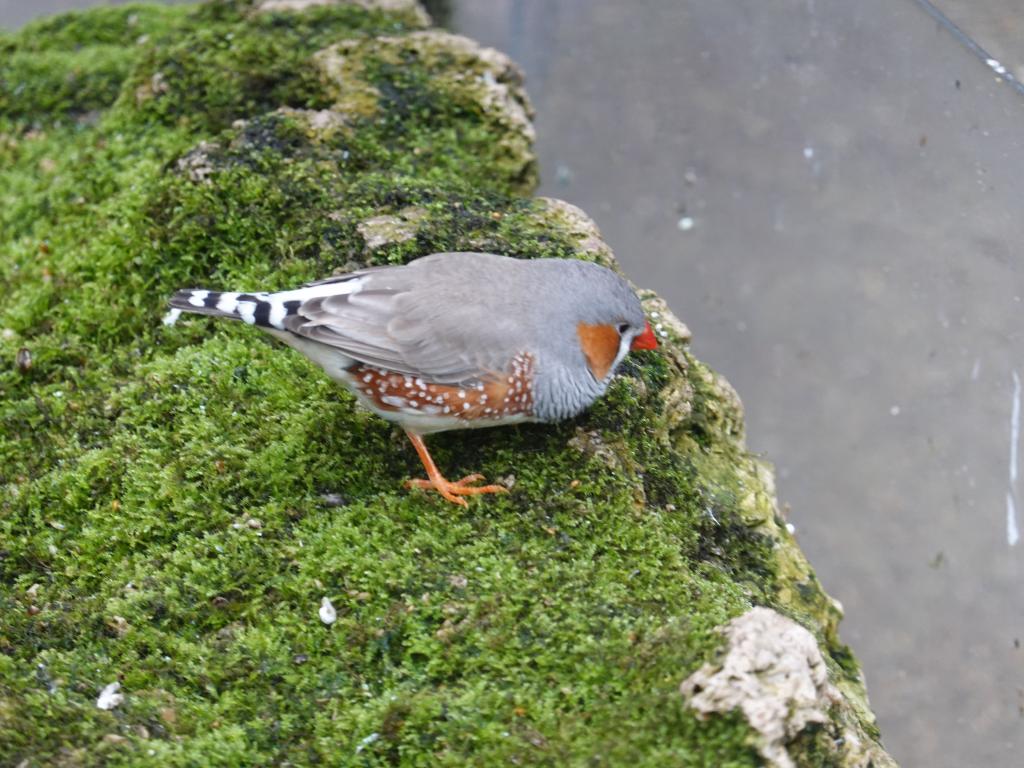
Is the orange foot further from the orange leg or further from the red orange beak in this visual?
the red orange beak

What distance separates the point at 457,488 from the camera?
3801 millimetres

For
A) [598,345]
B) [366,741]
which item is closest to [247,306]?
[598,345]

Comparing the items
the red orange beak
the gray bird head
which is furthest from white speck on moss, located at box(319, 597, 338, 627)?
the red orange beak

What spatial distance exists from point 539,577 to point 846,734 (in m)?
1.05

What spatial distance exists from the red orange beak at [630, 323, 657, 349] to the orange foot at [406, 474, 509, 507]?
0.78 metres

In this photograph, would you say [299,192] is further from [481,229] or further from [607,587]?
[607,587]

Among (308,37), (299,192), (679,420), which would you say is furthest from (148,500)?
(308,37)

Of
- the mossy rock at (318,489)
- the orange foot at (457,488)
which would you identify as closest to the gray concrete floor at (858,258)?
the mossy rock at (318,489)

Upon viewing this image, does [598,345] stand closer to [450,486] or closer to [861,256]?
[450,486]

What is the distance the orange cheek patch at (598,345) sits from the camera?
3.89m

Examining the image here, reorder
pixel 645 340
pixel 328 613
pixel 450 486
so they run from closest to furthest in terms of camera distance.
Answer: pixel 328 613 → pixel 450 486 → pixel 645 340

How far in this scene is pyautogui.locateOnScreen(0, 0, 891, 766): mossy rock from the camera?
3115 mm

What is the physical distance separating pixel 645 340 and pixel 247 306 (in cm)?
152

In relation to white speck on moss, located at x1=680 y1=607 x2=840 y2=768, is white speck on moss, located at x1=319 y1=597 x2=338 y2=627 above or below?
below
